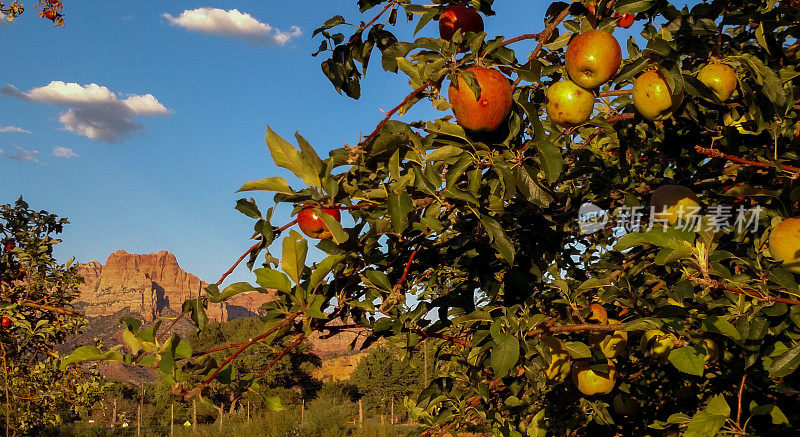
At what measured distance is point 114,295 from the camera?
168250 mm

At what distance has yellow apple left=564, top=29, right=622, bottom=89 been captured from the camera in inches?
63.1

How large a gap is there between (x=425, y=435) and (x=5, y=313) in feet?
16.6

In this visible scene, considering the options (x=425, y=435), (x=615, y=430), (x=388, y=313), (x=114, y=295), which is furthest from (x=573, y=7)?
(x=114, y=295)

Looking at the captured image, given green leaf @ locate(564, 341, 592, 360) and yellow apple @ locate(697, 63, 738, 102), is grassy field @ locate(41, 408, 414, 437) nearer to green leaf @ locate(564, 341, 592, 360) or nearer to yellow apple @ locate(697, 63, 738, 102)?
green leaf @ locate(564, 341, 592, 360)

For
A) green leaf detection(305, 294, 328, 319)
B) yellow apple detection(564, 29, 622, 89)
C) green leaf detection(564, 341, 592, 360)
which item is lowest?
green leaf detection(564, 341, 592, 360)

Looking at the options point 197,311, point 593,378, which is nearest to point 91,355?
point 197,311

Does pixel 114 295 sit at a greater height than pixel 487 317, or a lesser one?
greater

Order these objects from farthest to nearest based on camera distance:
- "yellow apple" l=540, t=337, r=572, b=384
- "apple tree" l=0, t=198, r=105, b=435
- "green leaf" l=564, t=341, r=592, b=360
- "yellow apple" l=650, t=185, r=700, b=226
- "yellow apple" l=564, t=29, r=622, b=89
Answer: "apple tree" l=0, t=198, r=105, b=435 < "yellow apple" l=650, t=185, r=700, b=226 < "yellow apple" l=540, t=337, r=572, b=384 < "green leaf" l=564, t=341, r=592, b=360 < "yellow apple" l=564, t=29, r=622, b=89

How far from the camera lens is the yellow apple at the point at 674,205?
2309mm

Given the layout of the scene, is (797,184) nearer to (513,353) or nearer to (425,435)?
(513,353)

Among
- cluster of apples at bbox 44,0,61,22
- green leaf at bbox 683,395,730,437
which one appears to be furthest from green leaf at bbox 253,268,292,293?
cluster of apples at bbox 44,0,61,22

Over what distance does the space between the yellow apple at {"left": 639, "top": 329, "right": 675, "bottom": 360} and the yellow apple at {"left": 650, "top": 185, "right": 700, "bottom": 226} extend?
552 millimetres

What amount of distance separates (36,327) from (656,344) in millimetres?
6651

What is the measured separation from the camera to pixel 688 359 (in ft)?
5.24
